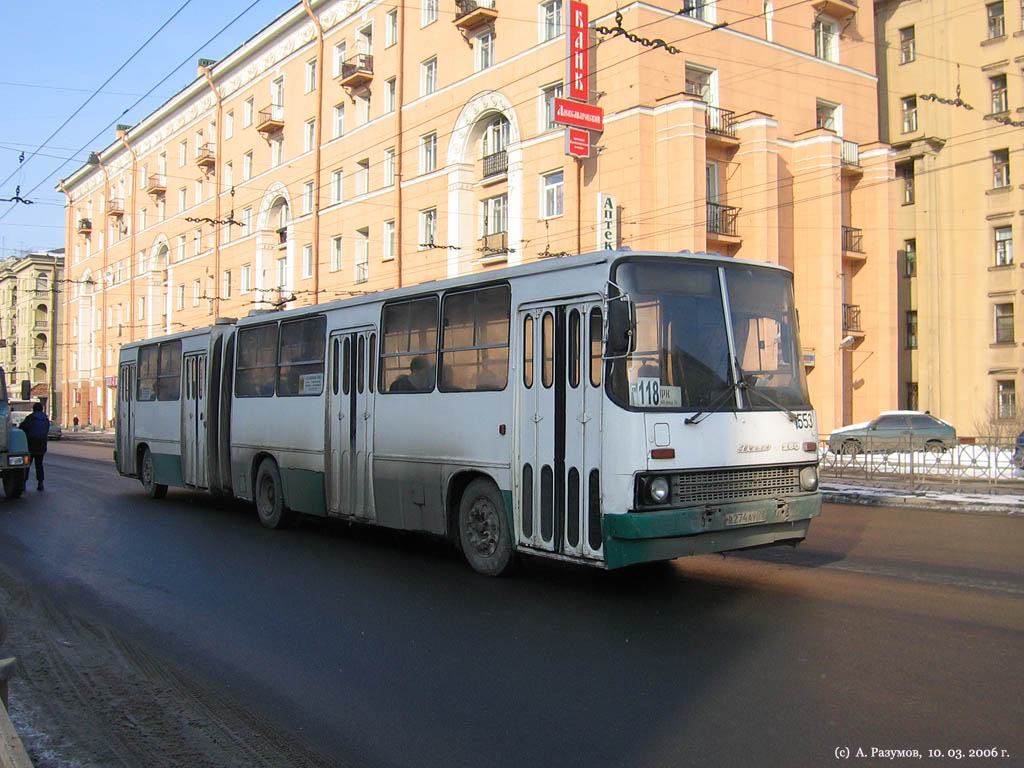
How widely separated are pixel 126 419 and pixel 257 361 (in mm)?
6450

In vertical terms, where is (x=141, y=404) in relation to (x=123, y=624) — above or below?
above

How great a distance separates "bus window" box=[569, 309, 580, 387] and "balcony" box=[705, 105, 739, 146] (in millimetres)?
22763

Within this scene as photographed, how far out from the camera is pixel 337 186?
41.1 meters

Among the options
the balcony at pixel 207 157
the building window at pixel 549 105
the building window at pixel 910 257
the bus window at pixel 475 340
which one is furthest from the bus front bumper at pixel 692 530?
the balcony at pixel 207 157

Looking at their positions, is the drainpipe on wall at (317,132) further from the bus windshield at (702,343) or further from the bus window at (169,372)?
the bus windshield at (702,343)

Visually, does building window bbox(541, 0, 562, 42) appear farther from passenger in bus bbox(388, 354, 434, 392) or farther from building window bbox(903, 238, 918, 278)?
passenger in bus bbox(388, 354, 434, 392)

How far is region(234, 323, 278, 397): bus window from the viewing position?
1323 centimetres

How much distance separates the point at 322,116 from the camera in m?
41.7

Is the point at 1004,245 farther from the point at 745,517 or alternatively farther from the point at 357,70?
the point at 745,517

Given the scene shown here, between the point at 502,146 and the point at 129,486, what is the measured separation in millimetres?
18031

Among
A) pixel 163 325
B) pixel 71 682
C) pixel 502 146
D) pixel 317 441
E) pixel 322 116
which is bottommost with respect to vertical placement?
pixel 71 682

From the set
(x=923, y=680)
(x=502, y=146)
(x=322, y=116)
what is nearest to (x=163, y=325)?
(x=322, y=116)

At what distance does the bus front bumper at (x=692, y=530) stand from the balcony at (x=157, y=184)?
187 ft

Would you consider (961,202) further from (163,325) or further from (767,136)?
(163,325)
